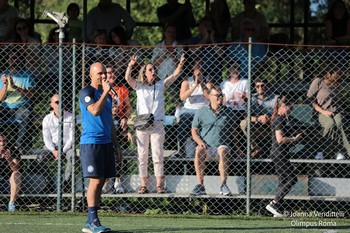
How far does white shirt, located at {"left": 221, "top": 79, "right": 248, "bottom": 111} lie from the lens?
52.1ft

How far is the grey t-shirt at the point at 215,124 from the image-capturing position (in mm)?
15523

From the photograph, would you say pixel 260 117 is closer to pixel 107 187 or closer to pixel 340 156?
pixel 340 156

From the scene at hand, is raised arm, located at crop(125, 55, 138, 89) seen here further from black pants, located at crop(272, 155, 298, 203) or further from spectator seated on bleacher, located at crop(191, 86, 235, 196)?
black pants, located at crop(272, 155, 298, 203)

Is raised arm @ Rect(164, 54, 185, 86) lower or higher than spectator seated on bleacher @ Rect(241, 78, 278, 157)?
higher

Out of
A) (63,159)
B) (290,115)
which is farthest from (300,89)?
(63,159)

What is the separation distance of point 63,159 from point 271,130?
10.5ft

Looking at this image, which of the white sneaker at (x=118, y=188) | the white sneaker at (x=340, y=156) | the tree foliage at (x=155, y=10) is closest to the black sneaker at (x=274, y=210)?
the white sneaker at (x=340, y=156)

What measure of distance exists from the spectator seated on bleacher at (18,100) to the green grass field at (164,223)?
5.22ft

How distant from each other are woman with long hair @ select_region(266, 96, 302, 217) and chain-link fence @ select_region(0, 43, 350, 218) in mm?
16

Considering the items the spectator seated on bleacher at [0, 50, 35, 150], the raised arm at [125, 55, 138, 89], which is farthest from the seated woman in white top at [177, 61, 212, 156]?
the spectator seated on bleacher at [0, 50, 35, 150]

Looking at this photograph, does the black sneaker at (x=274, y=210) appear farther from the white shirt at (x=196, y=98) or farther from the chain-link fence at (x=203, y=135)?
the white shirt at (x=196, y=98)

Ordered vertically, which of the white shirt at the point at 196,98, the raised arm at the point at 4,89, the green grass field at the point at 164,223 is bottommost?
the green grass field at the point at 164,223

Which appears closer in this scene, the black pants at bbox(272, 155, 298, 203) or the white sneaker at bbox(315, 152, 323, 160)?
the black pants at bbox(272, 155, 298, 203)

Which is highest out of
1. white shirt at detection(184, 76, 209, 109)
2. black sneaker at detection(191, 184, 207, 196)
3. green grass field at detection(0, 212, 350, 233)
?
white shirt at detection(184, 76, 209, 109)
